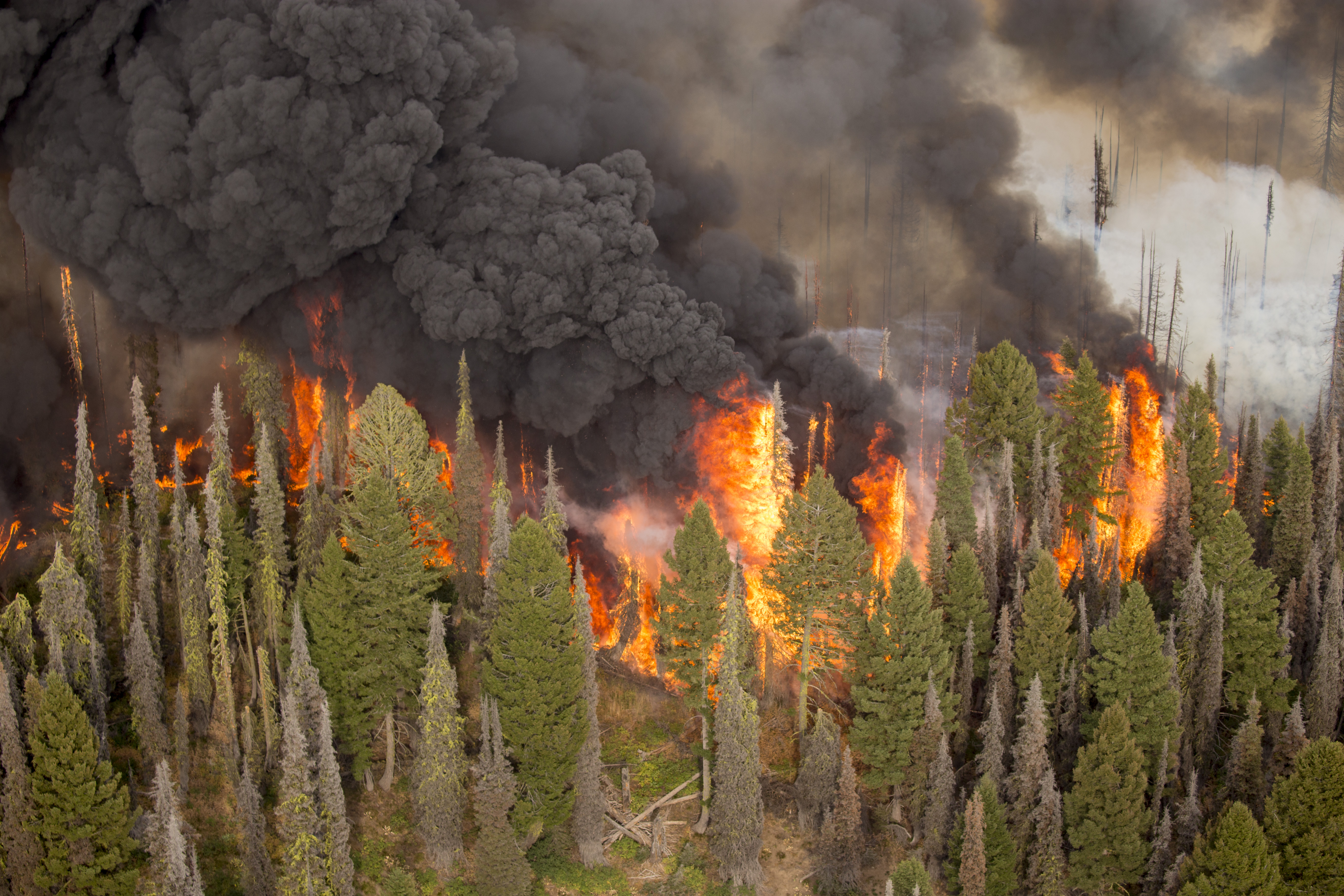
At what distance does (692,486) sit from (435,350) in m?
20.5

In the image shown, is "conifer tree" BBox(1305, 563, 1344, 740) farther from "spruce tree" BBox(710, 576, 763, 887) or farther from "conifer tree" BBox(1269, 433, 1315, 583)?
"spruce tree" BBox(710, 576, 763, 887)

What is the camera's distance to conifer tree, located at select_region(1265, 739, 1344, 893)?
189 ft

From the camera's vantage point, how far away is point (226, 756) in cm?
6438

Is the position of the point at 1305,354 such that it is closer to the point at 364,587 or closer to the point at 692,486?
the point at 692,486

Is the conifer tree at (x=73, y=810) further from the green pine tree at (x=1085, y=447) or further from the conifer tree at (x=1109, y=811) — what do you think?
the green pine tree at (x=1085, y=447)

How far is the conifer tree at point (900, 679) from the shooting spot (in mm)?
63969

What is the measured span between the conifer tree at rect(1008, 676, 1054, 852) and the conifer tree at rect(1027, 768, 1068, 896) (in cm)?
37

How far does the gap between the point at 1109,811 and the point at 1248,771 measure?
30.2 ft

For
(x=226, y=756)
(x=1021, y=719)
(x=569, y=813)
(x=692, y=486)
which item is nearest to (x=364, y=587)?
(x=226, y=756)

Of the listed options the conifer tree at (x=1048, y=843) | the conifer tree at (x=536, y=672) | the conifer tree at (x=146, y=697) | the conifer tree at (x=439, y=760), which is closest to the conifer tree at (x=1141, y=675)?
the conifer tree at (x=1048, y=843)

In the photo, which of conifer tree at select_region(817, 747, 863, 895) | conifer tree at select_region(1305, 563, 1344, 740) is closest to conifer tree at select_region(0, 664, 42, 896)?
conifer tree at select_region(817, 747, 863, 895)

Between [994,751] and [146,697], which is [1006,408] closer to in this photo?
[994,751]

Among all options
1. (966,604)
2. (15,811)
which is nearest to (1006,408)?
(966,604)

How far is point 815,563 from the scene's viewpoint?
66000 millimetres
